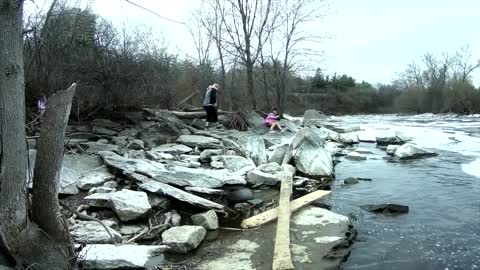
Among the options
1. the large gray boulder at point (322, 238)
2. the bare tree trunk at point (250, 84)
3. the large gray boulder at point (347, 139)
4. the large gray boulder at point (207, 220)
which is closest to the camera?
the large gray boulder at point (322, 238)

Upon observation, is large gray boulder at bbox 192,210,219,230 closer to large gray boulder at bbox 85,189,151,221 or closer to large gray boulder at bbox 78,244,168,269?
large gray boulder at bbox 85,189,151,221

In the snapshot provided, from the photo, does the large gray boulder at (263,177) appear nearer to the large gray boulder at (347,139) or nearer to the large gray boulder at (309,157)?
the large gray boulder at (309,157)

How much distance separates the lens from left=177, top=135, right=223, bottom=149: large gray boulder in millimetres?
12141

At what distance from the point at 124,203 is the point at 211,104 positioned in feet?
31.3

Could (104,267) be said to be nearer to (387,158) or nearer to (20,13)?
(20,13)

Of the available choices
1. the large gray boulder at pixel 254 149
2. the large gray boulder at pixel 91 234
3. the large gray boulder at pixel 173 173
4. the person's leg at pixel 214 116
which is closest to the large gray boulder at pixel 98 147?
the large gray boulder at pixel 173 173

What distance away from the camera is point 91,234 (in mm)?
5738

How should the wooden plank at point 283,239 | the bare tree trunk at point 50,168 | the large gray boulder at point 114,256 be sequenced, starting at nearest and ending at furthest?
the bare tree trunk at point 50,168, the large gray boulder at point 114,256, the wooden plank at point 283,239

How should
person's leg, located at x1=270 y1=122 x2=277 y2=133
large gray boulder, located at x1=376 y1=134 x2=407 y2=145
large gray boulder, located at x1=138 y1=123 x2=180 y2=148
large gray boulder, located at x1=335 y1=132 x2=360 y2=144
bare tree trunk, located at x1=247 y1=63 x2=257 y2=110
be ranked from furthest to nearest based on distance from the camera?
bare tree trunk, located at x1=247 y1=63 x2=257 y2=110
large gray boulder, located at x1=335 y1=132 x2=360 y2=144
large gray boulder, located at x1=376 y1=134 x2=407 y2=145
person's leg, located at x1=270 y1=122 x2=277 y2=133
large gray boulder, located at x1=138 y1=123 x2=180 y2=148

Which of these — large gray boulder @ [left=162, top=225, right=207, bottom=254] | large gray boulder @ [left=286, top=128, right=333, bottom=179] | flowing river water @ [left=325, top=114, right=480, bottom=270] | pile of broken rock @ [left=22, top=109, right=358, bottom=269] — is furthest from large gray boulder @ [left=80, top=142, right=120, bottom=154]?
flowing river water @ [left=325, top=114, right=480, bottom=270]

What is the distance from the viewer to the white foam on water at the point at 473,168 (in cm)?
1139

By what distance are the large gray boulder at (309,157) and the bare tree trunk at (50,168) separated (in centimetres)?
749

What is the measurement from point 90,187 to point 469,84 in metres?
62.2

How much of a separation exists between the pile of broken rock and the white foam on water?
3435 mm
